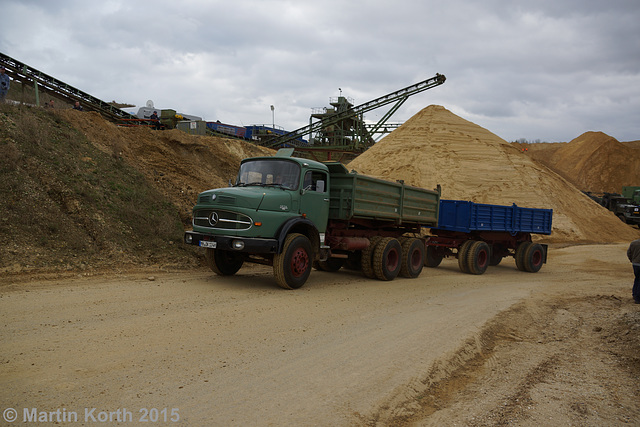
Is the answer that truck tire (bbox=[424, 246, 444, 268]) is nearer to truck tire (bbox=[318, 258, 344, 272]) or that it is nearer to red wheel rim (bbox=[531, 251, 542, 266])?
red wheel rim (bbox=[531, 251, 542, 266])

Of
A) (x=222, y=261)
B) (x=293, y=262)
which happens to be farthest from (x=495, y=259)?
(x=222, y=261)

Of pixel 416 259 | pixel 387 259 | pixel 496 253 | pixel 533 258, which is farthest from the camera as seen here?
pixel 496 253

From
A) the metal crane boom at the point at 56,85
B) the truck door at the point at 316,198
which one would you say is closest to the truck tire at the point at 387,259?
the truck door at the point at 316,198

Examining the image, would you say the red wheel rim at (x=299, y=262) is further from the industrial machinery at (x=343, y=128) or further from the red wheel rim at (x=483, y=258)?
the industrial machinery at (x=343, y=128)

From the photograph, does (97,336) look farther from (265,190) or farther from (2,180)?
(2,180)

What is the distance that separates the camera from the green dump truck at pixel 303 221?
919cm

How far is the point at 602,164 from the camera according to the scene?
6656 centimetres

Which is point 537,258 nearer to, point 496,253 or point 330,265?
point 496,253

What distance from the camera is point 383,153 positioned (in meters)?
32.8

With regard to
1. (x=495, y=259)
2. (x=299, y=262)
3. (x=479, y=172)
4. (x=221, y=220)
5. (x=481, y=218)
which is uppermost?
(x=479, y=172)

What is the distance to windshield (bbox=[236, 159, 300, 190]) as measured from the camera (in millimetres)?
10062

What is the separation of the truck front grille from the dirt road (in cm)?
127

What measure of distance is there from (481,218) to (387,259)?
15.2 feet

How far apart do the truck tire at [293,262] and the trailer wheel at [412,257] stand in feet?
13.1
